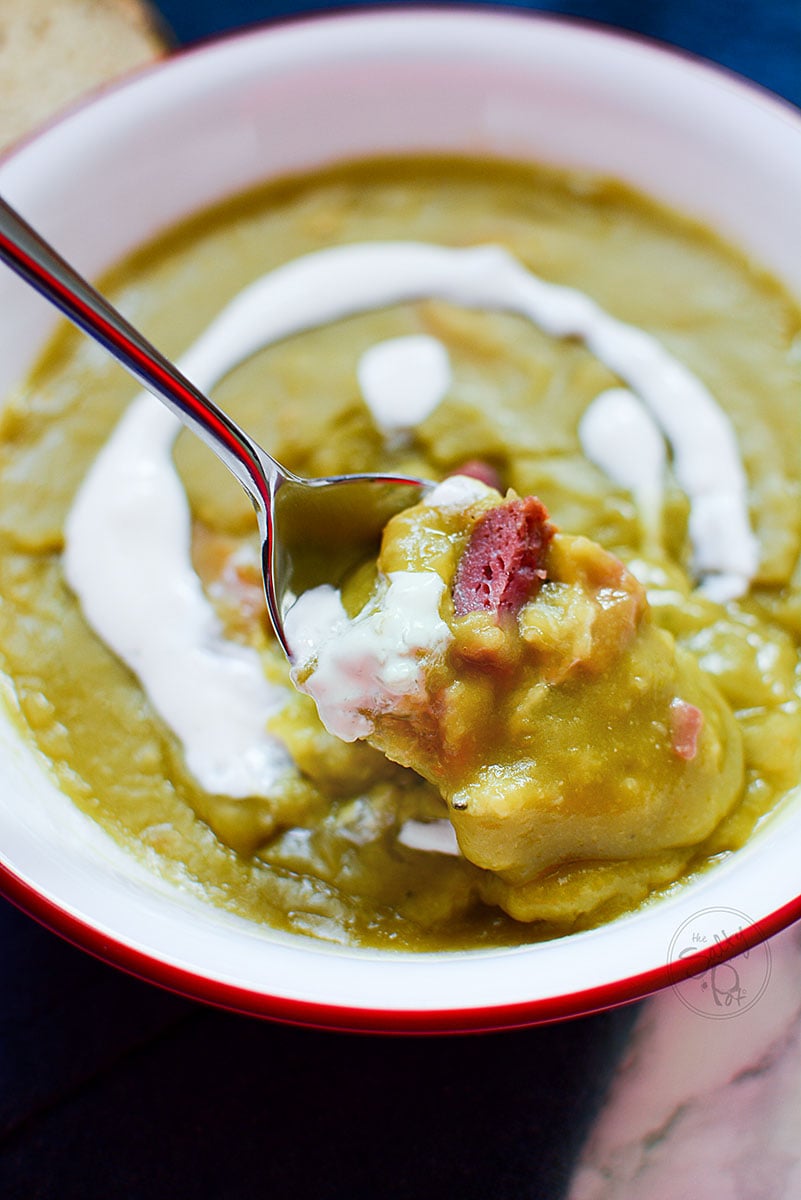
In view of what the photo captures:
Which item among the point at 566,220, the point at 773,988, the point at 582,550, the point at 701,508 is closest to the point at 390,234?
the point at 566,220

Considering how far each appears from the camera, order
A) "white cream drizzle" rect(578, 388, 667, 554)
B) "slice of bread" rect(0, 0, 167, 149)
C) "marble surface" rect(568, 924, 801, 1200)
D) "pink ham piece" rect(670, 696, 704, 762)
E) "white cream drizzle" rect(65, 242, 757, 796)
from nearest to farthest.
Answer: "pink ham piece" rect(670, 696, 704, 762)
"marble surface" rect(568, 924, 801, 1200)
"white cream drizzle" rect(65, 242, 757, 796)
"white cream drizzle" rect(578, 388, 667, 554)
"slice of bread" rect(0, 0, 167, 149)

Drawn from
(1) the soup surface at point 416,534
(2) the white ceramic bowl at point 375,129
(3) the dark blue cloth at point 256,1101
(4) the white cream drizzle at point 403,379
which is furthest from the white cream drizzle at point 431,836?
(4) the white cream drizzle at point 403,379

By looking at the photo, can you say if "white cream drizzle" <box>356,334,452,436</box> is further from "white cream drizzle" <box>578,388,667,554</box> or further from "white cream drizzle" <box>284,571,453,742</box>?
"white cream drizzle" <box>284,571,453,742</box>

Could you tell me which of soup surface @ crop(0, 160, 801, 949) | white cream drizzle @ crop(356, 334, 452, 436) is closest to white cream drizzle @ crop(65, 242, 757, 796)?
soup surface @ crop(0, 160, 801, 949)

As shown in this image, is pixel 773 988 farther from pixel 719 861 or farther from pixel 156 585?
pixel 156 585

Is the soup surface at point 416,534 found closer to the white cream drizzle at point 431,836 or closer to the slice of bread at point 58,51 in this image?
the white cream drizzle at point 431,836

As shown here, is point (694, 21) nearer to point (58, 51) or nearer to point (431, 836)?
point (58, 51)
